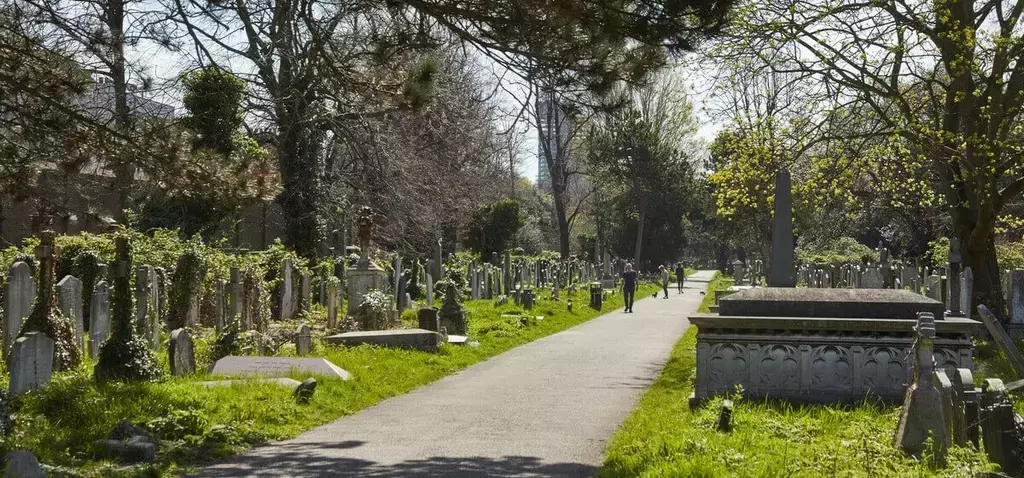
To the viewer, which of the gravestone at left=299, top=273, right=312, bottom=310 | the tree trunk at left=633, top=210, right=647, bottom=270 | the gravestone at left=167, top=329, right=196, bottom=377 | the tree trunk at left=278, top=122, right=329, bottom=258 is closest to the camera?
the gravestone at left=167, top=329, right=196, bottom=377

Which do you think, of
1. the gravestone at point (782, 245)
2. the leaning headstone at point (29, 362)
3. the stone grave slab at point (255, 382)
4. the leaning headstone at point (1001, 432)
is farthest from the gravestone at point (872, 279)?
the leaning headstone at point (29, 362)

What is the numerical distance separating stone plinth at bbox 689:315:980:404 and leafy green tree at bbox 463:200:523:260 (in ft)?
124

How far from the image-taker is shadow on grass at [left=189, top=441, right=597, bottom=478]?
25.3 ft

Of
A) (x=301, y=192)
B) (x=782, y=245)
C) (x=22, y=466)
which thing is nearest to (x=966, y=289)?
(x=782, y=245)

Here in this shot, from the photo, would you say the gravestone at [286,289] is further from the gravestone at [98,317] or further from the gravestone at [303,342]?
the gravestone at [98,317]

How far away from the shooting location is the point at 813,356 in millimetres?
10172

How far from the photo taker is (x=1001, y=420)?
6762 millimetres

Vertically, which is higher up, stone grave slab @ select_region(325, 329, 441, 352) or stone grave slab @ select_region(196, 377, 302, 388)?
stone grave slab @ select_region(325, 329, 441, 352)

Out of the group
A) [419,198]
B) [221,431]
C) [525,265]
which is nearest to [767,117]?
[221,431]

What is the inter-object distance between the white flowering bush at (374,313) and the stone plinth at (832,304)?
363 inches

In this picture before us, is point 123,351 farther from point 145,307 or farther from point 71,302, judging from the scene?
point 145,307

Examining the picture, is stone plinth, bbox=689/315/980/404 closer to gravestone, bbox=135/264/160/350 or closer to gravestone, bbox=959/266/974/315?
gravestone, bbox=135/264/160/350

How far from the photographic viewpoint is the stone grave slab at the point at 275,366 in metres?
12.2

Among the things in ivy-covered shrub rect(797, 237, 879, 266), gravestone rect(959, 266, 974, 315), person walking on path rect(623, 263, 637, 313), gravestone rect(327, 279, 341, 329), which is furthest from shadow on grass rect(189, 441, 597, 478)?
ivy-covered shrub rect(797, 237, 879, 266)
